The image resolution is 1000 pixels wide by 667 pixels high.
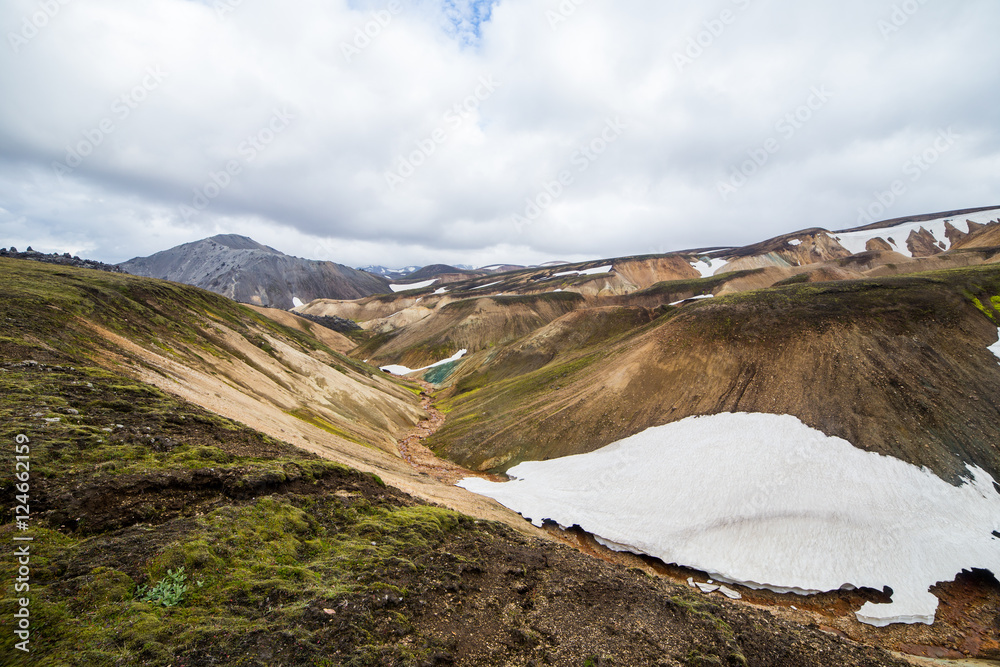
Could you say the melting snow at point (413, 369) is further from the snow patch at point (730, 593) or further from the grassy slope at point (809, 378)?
the snow patch at point (730, 593)

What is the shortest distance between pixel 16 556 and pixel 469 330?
96509mm

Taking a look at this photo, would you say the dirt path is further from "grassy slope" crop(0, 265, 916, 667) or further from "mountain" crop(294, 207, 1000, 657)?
"grassy slope" crop(0, 265, 916, 667)

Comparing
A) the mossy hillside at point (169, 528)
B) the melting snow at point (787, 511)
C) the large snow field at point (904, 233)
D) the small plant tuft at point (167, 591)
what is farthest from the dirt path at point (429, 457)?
the large snow field at point (904, 233)

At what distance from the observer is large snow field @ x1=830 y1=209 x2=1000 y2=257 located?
449 ft

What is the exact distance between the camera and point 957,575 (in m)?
17.8

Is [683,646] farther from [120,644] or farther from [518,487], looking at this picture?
[518,487]

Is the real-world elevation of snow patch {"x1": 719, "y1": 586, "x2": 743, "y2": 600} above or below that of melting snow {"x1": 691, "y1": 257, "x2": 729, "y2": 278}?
below

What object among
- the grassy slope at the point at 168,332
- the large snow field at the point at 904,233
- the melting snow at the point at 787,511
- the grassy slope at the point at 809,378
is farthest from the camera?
the large snow field at the point at 904,233

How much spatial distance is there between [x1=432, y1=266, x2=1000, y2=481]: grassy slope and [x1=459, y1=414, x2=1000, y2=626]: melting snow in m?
Answer: 2.26

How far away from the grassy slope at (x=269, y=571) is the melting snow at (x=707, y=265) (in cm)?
17228

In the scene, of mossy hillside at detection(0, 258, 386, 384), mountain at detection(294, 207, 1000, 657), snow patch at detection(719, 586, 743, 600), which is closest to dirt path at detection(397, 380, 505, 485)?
mountain at detection(294, 207, 1000, 657)

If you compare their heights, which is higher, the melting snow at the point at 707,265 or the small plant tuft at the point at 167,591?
the melting snow at the point at 707,265

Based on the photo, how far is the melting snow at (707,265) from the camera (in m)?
162

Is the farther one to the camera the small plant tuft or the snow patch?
the snow patch
